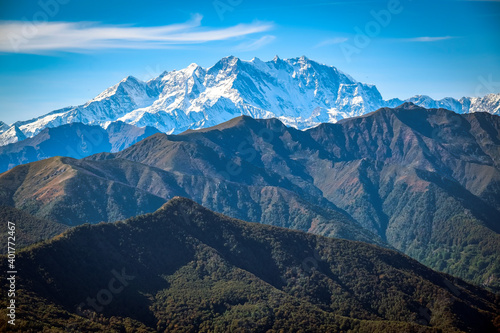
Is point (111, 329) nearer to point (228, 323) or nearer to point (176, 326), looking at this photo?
point (176, 326)

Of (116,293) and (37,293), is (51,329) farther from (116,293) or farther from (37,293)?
(116,293)

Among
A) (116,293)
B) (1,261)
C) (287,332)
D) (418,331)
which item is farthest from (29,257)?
(418,331)

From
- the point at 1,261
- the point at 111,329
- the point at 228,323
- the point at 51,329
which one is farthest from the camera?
the point at 228,323

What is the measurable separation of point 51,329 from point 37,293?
96.1 ft

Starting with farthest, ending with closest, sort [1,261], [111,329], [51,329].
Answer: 1. [1,261]
2. [111,329]
3. [51,329]

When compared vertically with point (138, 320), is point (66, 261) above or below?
above

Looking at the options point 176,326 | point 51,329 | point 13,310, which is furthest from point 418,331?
point 13,310

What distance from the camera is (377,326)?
196 metres

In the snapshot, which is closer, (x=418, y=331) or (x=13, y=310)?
(x=13, y=310)

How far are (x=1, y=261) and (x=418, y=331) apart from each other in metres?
152

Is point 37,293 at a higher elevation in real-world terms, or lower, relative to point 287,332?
higher

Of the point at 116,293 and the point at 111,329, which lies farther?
the point at 116,293

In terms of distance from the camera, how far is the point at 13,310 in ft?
500

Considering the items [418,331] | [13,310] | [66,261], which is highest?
[66,261]
